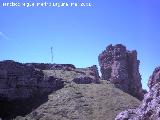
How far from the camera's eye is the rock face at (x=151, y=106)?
31516 mm

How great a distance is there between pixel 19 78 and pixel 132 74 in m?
34.4

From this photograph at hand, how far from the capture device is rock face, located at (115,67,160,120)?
103ft

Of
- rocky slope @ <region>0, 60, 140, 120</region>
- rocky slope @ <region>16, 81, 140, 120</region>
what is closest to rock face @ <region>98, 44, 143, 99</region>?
rocky slope @ <region>0, 60, 140, 120</region>

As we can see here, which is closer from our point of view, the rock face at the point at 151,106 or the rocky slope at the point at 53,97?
the rock face at the point at 151,106

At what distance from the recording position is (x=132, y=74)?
109000mm

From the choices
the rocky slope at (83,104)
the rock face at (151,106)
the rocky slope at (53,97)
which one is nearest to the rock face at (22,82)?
the rocky slope at (53,97)

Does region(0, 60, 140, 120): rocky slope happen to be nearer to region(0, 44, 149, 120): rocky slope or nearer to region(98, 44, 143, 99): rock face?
region(0, 44, 149, 120): rocky slope

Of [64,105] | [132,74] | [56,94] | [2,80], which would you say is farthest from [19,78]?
[132,74]

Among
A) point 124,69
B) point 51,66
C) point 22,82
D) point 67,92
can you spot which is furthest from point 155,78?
point 51,66

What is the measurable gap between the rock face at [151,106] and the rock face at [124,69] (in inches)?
2585

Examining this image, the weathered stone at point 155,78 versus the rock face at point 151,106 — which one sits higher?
the weathered stone at point 155,78

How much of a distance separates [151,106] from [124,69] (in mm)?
75003

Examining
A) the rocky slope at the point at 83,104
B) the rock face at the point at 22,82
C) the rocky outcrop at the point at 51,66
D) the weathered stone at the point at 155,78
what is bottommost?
the rocky slope at the point at 83,104

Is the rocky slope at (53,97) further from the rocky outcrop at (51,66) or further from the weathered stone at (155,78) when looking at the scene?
the weathered stone at (155,78)
